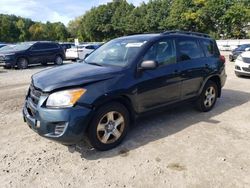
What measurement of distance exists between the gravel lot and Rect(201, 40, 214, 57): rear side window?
1479 mm

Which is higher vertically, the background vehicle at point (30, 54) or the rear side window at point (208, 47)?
the rear side window at point (208, 47)

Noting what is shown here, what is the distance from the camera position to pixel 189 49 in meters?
5.55

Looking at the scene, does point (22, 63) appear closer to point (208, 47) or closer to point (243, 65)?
point (243, 65)

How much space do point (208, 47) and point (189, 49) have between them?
84 centimetres

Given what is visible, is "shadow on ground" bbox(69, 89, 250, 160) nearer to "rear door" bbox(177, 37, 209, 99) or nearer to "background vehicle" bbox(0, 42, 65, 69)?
"rear door" bbox(177, 37, 209, 99)

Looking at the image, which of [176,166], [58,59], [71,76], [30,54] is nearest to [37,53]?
[30,54]

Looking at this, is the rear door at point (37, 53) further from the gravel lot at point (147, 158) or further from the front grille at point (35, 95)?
the front grille at point (35, 95)

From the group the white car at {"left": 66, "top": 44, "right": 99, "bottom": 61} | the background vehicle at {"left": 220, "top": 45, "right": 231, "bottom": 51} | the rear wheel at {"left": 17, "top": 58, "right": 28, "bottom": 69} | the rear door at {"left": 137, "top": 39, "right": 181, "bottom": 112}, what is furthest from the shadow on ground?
the background vehicle at {"left": 220, "top": 45, "right": 231, "bottom": 51}

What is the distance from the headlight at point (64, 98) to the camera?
3.68 m

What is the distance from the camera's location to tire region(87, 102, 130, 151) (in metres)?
3.91

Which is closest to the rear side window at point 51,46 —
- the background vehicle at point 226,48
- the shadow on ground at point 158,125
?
the shadow on ground at point 158,125

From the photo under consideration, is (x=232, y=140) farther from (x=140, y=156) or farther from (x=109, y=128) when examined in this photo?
(x=109, y=128)

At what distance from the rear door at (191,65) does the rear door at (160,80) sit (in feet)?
0.65

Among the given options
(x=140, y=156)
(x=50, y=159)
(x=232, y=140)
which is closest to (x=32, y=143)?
(x=50, y=159)
